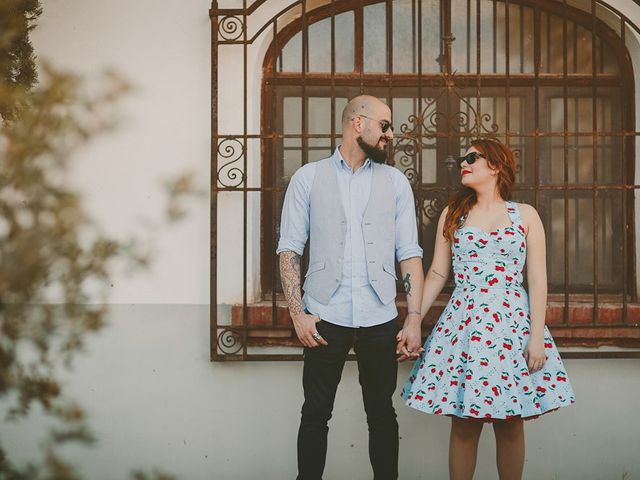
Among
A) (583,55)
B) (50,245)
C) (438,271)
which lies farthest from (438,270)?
(50,245)

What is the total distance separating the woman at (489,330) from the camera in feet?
11.5

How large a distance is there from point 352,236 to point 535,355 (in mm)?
944

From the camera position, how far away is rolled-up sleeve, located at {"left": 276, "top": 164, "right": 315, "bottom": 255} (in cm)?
363

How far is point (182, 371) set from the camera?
4.33 m

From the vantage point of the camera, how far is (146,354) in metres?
4.34

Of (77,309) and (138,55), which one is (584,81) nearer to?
(138,55)

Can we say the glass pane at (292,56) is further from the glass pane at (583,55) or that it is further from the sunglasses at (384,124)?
the glass pane at (583,55)

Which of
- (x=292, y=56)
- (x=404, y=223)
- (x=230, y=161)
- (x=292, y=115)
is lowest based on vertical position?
(x=404, y=223)

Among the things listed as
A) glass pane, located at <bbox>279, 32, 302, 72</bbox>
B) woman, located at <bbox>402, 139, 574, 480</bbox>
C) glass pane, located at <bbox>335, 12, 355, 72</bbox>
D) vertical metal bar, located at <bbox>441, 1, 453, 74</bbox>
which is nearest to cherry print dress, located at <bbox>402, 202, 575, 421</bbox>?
woman, located at <bbox>402, 139, 574, 480</bbox>

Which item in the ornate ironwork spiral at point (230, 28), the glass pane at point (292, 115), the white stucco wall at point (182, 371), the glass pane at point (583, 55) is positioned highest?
the ornate ironwork spiral at point (230, 28)

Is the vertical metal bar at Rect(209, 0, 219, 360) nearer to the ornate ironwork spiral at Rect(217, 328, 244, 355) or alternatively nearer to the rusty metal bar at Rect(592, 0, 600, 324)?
the ornate ironwork spiral at Rect(217, 328, 244, 355)

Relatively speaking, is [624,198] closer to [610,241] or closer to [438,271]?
[610,241]

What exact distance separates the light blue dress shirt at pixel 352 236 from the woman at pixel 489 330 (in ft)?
0.69

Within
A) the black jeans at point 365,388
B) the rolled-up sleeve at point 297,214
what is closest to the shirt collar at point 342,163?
the rolled-up sleeve at point 297,214
